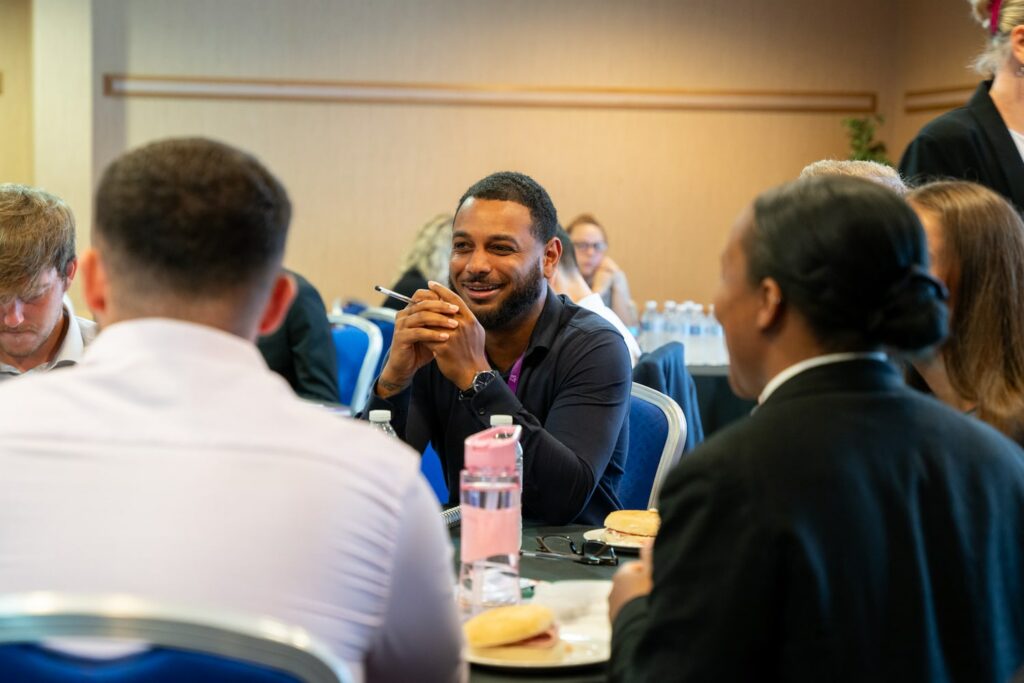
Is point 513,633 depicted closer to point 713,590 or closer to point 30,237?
point 713,590

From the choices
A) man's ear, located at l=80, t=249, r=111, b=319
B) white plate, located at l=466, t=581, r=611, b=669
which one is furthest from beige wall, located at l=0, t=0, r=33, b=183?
man's ear, located at l=80, t=249, r=111, b=319

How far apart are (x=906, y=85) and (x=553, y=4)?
2.46 meters

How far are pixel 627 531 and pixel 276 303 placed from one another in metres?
Result: 0.97

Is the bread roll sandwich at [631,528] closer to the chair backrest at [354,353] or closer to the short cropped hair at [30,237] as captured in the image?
the short cropped hair at [30,237]

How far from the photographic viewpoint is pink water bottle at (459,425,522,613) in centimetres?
170

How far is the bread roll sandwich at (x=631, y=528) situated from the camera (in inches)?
80.0

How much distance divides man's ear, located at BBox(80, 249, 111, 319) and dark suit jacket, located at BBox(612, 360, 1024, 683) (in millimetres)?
615

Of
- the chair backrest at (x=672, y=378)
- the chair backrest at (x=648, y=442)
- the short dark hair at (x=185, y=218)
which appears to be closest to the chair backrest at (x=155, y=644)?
the short dark hair at (x=185, y=218)

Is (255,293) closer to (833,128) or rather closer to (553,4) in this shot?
(553,4)

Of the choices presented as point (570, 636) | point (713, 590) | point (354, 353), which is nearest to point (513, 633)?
point (570, 636)

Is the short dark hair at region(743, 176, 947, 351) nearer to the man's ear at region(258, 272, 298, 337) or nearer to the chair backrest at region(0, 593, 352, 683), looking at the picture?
the man's ear at region(258, 272, 298, 337)

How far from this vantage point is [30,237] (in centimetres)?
235

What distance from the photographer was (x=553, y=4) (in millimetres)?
8055

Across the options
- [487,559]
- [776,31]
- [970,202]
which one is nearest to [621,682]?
[487,559]
